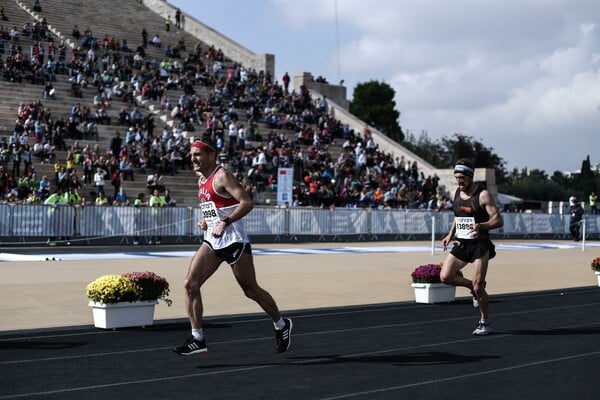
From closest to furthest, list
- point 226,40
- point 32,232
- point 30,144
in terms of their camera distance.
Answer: point 32,232 → point 30,144 → point 226,40

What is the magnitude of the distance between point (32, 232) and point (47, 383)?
20.8 metres

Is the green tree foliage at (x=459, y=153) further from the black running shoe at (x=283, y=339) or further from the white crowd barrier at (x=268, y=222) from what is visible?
the black running shoe at (x=283, y=339)

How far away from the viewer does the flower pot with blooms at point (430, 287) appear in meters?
14.8

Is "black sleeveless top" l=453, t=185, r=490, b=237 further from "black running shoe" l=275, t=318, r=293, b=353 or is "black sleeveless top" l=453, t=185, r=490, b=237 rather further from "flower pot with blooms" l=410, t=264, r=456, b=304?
"flower pot with blooms" l=410, t=264, r=456, b=304

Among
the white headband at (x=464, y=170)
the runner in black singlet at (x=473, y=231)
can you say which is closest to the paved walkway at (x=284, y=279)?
the runner in black singlet at (x=473, y=231)

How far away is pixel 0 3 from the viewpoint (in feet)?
154

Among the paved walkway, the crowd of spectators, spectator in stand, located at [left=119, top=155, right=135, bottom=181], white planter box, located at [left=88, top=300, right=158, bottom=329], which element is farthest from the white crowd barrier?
white planter box, located at [left=88, top=300, right=158, bottom=329]

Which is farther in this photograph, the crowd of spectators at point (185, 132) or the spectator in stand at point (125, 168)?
the spectator in stand at point (125, 168)

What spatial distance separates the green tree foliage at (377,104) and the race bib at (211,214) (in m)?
102

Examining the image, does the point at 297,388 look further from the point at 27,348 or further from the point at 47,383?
the point at 27,348

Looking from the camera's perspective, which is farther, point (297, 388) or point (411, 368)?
point (411, 368)

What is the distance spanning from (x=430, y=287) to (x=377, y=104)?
99.8 meters

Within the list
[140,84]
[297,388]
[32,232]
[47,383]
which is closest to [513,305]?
[297,388]

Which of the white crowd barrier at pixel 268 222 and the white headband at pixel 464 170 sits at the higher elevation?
the white headband at pixel 464 170
